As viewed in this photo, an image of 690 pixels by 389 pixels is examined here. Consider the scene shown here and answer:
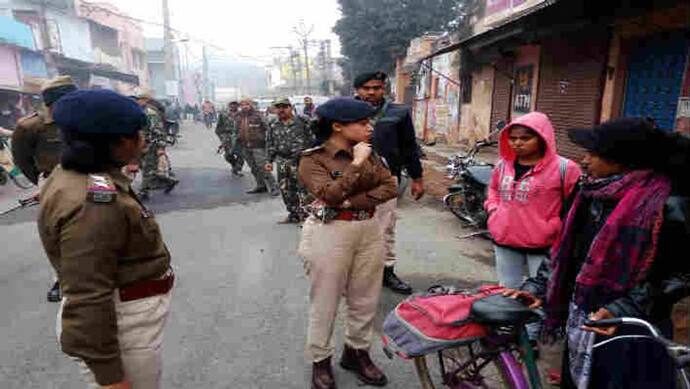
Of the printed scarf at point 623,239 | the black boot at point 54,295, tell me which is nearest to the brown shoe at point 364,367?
the printed scarf at point 623,239

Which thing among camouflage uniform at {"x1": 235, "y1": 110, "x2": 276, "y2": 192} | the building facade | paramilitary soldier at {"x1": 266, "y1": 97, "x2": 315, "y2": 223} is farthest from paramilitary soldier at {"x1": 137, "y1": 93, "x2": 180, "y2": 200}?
the building facade

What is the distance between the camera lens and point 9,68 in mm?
20047

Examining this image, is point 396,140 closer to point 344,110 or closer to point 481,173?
point 344,110

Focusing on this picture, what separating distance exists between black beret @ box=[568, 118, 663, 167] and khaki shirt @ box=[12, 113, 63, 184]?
3710 mm

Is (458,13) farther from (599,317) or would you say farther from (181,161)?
(599,317)

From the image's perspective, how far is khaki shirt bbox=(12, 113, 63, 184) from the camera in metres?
3.77

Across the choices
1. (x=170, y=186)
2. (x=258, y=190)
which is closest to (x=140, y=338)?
(x=258, y=190)

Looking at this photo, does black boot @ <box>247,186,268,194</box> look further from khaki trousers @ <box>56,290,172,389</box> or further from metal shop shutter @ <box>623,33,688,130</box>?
khaki trousers @ <box>56,290,172,389</box>

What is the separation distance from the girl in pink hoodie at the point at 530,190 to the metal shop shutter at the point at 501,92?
9936 millimetres

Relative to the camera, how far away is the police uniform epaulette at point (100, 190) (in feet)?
4.52

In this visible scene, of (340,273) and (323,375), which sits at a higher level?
(340,273)

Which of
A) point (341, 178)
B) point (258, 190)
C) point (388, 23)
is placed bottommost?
point (258, 190)

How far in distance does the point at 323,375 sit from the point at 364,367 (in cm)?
26

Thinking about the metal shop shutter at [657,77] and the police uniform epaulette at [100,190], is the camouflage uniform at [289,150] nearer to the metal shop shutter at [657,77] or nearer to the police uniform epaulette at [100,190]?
Result: the metal shop shutter at [657,77]
